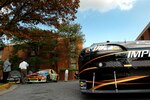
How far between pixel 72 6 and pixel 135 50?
1633cm

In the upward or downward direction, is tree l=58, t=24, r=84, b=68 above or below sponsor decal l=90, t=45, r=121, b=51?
above

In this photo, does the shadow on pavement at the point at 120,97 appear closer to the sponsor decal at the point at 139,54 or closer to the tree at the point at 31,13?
the sponsor decal at the point at 139,54

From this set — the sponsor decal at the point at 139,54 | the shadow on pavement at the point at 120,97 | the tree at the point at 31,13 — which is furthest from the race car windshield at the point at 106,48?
the tree at the point at 31,13

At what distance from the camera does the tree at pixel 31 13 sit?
21.6 meters

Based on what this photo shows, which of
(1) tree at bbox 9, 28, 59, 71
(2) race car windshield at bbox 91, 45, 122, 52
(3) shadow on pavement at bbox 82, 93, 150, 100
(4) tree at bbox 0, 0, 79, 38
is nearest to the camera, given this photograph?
(2) race car windshield at bbox 91, 45, 122, 52

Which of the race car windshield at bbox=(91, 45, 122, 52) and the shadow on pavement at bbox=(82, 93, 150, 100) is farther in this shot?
the shadow on pavement at bbox=(82, 93, 150, 100)

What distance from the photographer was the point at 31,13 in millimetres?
22375

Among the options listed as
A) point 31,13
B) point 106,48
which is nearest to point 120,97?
point 106,48

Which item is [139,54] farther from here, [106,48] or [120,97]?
[120,97]

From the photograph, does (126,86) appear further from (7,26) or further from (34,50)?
(34,50)

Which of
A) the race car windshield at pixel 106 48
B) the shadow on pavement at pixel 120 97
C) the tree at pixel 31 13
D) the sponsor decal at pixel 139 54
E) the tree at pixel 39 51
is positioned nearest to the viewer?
the sponsor decal at pixel 139 54

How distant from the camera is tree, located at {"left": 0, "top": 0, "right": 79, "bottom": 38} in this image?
2164 centimetres

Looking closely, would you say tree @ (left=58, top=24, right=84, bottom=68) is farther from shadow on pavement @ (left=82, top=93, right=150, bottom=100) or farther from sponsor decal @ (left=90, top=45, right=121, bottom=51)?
sponsor decal @ (left=90, top=45, right=121, bottom=51)

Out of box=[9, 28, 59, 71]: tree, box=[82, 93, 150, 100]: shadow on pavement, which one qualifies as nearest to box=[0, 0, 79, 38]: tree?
box=[82, 93, 150, 100]: shadow on pavement
